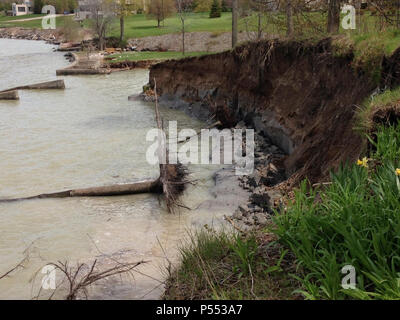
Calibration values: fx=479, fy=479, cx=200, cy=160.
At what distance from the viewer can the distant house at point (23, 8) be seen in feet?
518

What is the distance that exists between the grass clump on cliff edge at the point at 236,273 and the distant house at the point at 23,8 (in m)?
168

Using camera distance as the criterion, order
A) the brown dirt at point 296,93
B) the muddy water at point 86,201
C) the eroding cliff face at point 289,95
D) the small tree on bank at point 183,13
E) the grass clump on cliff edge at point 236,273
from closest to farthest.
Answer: the grass clump on cliff edge at point 236,273, the muddy water at point 86,201, the brown dirt at point 296,93, the eroding cliff face at point 289,95, the small tree on bank at point 183,13

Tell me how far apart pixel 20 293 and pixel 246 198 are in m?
5.44

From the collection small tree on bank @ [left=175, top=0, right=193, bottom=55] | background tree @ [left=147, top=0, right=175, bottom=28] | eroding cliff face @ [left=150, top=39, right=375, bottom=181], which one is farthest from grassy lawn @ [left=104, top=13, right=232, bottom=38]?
eroding cliff face @ [left=150, top=39, right=375, bottom=181]

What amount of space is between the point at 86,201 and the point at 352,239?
27.9ft

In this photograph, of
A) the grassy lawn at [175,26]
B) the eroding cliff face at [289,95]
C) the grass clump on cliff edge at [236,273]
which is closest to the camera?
the grass clump on cliff edge at [236,273]

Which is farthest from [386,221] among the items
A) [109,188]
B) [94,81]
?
[94,81]

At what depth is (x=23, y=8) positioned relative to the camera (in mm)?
163125

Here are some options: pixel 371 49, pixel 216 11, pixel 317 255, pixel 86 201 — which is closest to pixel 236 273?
pixel 317 255

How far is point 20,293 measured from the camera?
300 inches

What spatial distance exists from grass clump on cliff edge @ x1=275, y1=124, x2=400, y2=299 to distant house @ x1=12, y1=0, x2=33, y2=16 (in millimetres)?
168578

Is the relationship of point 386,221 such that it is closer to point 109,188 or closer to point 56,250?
point 56,250

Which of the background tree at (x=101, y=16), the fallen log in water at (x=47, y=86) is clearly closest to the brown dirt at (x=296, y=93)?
the fallen log in water at (x=47, y=86)

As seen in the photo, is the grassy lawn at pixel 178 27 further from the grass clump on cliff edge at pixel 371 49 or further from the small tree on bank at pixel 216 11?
the grass clump on cliff edge at pixel 371 49
